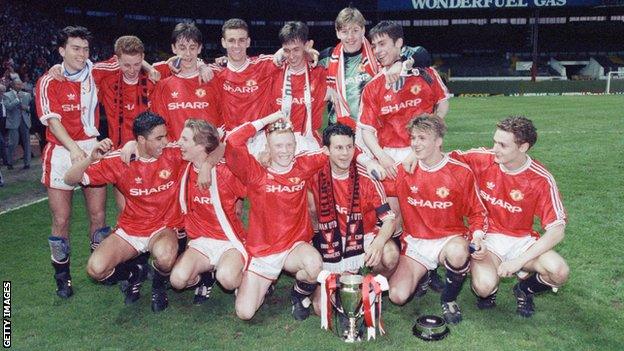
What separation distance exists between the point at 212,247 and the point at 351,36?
2.38m

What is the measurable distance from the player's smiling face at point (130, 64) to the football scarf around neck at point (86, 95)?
333mm

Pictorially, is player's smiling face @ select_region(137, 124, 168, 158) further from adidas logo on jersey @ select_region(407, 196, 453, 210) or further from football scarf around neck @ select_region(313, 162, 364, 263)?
adidas logo on jersey @ select_region(407, 196, 453, 210)

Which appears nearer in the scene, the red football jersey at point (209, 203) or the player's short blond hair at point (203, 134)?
the player's short blond hair at point (203, 134)

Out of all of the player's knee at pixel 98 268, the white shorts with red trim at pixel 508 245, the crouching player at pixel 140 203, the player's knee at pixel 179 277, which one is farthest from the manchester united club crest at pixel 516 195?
the player's knee at pixel 98 268

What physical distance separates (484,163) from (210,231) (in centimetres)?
248

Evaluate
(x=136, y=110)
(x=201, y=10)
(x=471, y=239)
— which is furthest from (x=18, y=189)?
(x=201, y=10)

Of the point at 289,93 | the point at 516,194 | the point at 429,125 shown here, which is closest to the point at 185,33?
the point at 289,93

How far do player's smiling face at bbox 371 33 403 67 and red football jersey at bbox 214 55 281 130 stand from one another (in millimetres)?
1160

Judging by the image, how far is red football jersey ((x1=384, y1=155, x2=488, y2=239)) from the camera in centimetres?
462

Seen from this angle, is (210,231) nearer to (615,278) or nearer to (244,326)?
(244,326)

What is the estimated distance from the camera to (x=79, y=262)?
19.9 feet

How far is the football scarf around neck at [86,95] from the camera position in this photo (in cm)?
548

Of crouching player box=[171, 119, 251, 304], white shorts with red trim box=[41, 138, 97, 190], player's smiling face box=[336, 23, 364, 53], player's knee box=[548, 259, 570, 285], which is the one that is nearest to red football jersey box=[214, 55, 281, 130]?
player's smiling face box=[336, 23, 364, 53]

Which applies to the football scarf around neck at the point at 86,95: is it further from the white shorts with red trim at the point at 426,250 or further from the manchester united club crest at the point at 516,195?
the manchester united club crest at the point at 516,195
